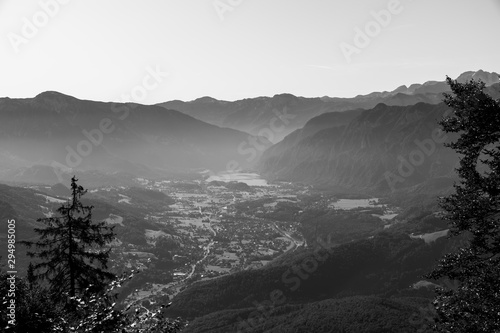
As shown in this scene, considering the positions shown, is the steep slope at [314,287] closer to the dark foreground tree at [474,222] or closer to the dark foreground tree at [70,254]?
the dark foreground tree at [70,254]

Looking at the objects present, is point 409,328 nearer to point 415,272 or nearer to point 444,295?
point 415,272

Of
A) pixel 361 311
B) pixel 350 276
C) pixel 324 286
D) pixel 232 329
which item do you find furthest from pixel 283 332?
pixel 350 276

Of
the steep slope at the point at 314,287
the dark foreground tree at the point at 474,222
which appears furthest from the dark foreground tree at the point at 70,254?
the steep slope at the point at 314,287

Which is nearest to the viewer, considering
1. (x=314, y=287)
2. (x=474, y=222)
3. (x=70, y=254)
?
(x=474, y=222)

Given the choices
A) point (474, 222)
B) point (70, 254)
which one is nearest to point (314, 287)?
point (70, 254)

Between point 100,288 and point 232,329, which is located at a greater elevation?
point 100,288

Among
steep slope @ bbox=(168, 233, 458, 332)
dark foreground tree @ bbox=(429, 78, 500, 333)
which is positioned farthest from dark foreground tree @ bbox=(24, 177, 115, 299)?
steep slope @ bbox=(168, 233, 458, 332)

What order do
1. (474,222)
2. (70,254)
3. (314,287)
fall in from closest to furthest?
(474,222) → (70,254) → (314,287)

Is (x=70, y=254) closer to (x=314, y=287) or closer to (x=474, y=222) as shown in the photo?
(x=474, y=222)

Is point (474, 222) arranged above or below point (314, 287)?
above
